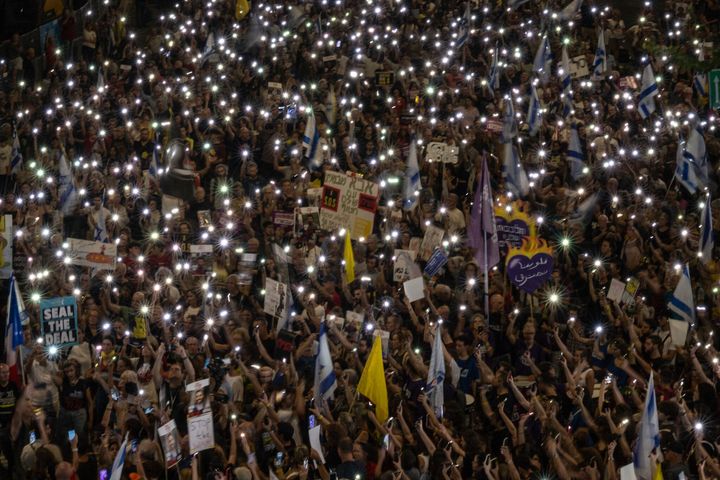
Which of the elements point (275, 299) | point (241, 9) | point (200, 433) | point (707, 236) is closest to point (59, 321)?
point (275, 299)

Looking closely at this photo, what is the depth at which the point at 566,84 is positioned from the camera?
19.8 m

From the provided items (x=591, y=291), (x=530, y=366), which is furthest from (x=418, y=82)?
(x=530, y=366)

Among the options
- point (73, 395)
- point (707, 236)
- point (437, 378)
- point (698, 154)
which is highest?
point (698, 154)

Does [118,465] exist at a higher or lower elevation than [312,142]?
lower

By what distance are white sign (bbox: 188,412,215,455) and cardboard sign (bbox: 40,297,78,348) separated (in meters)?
2.76

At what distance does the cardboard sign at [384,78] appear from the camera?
20.5m

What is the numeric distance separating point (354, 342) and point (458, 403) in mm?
1701

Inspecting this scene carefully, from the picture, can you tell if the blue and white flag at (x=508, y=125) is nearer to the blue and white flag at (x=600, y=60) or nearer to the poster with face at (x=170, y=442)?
the blue and white flag at (x=600, y=60)

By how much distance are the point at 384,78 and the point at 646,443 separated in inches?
471

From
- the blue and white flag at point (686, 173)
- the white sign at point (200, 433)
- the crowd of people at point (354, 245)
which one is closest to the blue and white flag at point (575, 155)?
the crowd of people at point (354, 245)

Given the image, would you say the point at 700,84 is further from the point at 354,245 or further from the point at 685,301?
the point at 685,301

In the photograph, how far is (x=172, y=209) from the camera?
16297 millimetres

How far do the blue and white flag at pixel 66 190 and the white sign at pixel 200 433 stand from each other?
22.1 ft

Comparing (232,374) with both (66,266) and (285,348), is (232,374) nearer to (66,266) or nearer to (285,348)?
(285,348)
